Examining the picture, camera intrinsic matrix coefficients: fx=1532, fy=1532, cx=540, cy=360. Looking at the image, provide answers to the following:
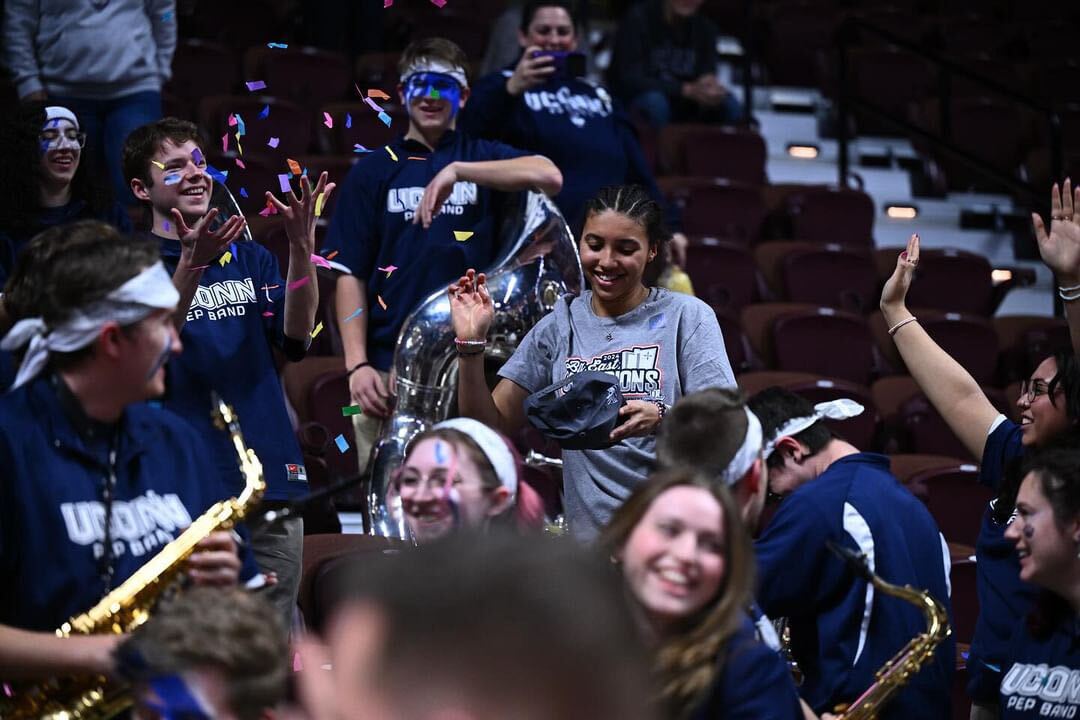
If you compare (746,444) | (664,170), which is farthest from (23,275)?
(664,170)

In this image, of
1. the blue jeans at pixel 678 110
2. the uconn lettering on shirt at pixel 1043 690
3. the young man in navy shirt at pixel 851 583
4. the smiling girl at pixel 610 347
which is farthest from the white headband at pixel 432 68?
the blue jeans at pixel 678 110

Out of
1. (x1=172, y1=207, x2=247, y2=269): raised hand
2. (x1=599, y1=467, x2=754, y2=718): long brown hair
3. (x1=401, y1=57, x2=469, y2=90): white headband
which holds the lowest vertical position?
(x1=599, y1=467, x2=754, y2=718): long brown hair

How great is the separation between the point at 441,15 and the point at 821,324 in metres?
3.45

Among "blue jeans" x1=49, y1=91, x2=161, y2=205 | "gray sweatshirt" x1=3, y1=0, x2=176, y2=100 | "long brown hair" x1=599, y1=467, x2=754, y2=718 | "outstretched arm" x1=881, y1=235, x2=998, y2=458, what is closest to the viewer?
"long brown hair" x1=599, y1=467, x2=754, y2=718

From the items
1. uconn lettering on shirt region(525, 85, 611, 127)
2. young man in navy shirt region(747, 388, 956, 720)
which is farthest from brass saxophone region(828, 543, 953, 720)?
uconn lettering on shirt region(525, 85, 611, 127)

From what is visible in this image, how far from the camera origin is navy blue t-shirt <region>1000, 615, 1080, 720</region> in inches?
117

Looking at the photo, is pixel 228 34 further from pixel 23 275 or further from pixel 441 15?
pixel 23 275

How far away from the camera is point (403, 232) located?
4.46 m

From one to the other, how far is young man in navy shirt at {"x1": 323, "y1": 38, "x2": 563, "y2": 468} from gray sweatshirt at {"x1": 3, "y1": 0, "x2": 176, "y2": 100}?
5.05 ft

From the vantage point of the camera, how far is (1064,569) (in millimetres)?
2980

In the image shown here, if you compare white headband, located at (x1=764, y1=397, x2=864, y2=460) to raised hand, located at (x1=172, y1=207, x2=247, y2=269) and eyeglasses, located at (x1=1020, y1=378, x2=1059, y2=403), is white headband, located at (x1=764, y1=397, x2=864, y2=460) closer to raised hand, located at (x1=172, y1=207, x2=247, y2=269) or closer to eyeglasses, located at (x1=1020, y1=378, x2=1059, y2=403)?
eyeglasses, located at (x1=1020, y1=378, x2=1059, y2=403)

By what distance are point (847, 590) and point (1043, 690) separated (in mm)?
439

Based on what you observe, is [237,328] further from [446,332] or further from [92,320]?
[92,320]

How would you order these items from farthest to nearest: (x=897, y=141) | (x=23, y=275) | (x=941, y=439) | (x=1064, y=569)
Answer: (x=897, y=141), (x=941, y=439), (x=1064, y=569), (x=23, y=275)
